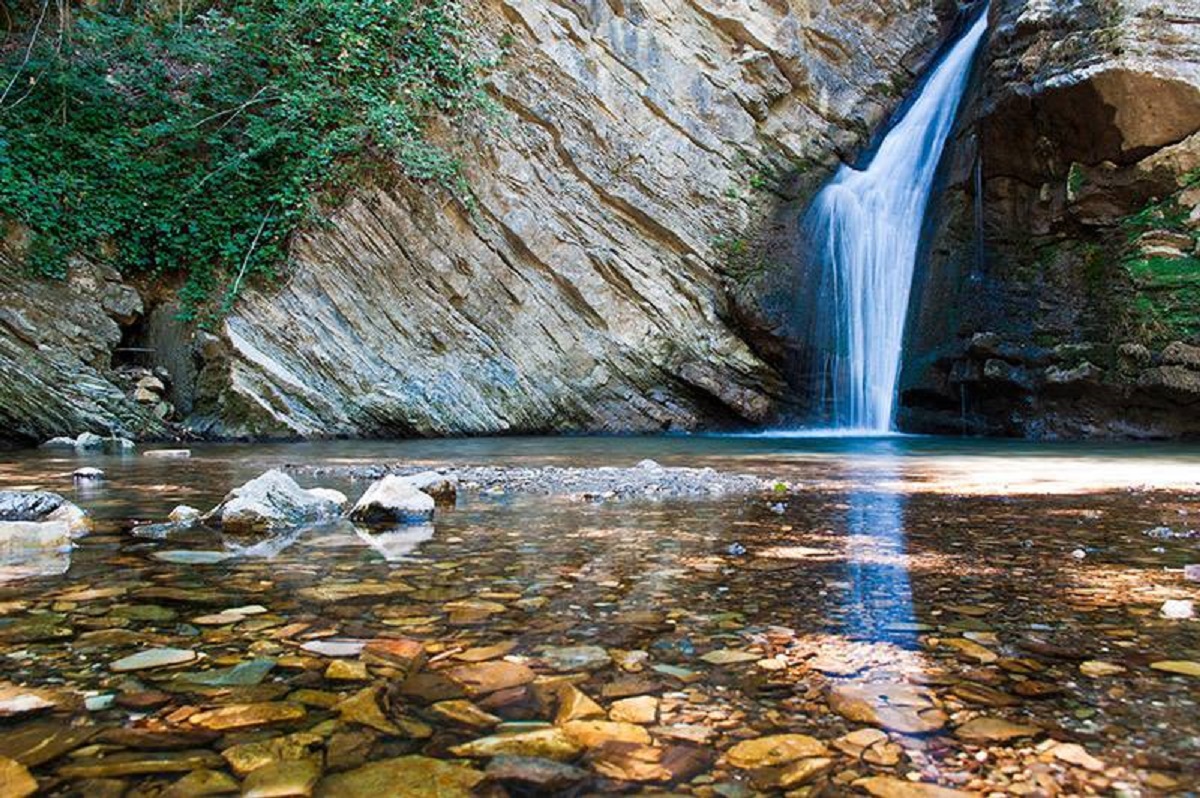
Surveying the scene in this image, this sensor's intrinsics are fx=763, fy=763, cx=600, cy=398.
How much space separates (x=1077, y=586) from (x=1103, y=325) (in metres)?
11.6

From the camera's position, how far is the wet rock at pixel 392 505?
3.76 m

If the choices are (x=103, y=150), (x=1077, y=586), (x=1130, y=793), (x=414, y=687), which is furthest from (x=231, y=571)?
(x=103, y=150)

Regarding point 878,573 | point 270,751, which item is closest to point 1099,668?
point 878,573

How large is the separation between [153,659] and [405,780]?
90 centimetres

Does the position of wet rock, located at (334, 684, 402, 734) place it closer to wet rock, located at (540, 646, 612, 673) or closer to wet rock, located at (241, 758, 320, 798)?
wet rock, located at (241, 758, 320, 798)

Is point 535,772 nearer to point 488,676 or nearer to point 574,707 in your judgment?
point 574,707

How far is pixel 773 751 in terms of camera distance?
1.39 m

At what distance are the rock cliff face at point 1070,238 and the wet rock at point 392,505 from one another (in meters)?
11.7

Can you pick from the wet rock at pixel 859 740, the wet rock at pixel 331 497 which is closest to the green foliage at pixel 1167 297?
the wet rock at pixel 331 497

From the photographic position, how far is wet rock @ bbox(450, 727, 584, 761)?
1.37 m

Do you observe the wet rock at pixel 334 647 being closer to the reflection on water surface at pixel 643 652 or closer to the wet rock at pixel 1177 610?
the reflection on water surface at pixel 643 652

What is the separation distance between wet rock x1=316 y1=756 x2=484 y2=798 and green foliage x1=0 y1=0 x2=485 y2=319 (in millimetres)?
11000

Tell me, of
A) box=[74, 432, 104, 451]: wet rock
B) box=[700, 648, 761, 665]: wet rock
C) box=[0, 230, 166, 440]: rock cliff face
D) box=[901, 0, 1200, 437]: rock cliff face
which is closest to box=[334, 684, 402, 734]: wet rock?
box=[700, 648, 761, 665]: wet rock

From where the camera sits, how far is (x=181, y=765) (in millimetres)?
1299
